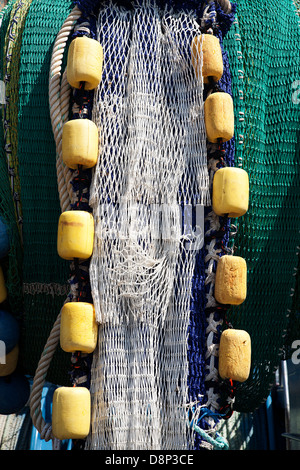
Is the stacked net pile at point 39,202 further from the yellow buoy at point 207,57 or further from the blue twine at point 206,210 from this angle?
the yellow buoy at point 207,57

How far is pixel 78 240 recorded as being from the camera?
1.19 meters

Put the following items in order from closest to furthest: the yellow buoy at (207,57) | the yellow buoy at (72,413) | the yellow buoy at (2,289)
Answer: the yellow buoy at (72,413) < the yellow buoy at (207,57) < the yellow buoy at (2,289)

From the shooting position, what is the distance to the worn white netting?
117 centimetres

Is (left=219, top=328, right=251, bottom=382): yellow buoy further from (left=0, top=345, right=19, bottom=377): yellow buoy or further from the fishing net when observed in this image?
(left=0, top=345, right=19, bottom=377): yellow buoy

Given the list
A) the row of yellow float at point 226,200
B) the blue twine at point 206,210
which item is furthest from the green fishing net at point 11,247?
the row of yellow float at point 226,200

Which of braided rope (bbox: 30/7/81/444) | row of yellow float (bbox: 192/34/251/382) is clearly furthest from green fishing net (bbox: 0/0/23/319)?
row of yellow float (bbox: 192/34/251/382)

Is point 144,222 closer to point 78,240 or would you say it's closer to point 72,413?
point 78,240

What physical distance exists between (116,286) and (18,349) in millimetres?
362

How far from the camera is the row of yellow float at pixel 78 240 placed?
115 centimetres

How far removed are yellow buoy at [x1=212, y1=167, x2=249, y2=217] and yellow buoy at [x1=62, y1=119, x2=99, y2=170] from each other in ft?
0.82

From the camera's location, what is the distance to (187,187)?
1248 millimetres

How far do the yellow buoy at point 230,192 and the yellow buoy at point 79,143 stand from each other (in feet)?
0.82

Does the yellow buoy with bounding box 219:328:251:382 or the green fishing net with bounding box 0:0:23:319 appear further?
the green fishing net with bounding box 0:0:23:319

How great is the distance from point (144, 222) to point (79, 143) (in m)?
0.20
